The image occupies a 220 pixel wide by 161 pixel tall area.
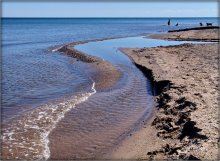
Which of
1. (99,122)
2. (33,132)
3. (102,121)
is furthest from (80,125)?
(33,132)

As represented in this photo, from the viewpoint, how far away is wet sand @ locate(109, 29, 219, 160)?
386 inches

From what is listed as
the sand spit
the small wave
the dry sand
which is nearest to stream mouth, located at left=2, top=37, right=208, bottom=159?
the small wave

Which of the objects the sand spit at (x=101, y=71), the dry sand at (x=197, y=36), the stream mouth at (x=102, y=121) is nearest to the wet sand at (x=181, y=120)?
the stream mouth at (x=102, y=121)

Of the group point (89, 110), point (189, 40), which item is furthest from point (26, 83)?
point (189, 40)

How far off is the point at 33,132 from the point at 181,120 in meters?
5.57

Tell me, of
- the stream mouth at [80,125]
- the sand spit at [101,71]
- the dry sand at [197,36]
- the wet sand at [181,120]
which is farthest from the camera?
the dry sand at [197,36]

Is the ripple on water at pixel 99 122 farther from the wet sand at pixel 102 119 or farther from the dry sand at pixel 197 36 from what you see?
the dry sand at pixel 197 36

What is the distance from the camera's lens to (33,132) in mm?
12086

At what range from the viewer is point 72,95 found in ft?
56.0

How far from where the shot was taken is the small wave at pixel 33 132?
10.4 m

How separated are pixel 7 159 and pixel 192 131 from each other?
19.8 ft

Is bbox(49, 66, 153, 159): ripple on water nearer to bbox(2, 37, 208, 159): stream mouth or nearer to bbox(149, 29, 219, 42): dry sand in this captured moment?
bbox(2, 37, 208, 159): stream mouth

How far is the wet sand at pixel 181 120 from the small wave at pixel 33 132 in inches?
99.9

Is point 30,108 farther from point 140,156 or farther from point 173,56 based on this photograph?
point 173,56
